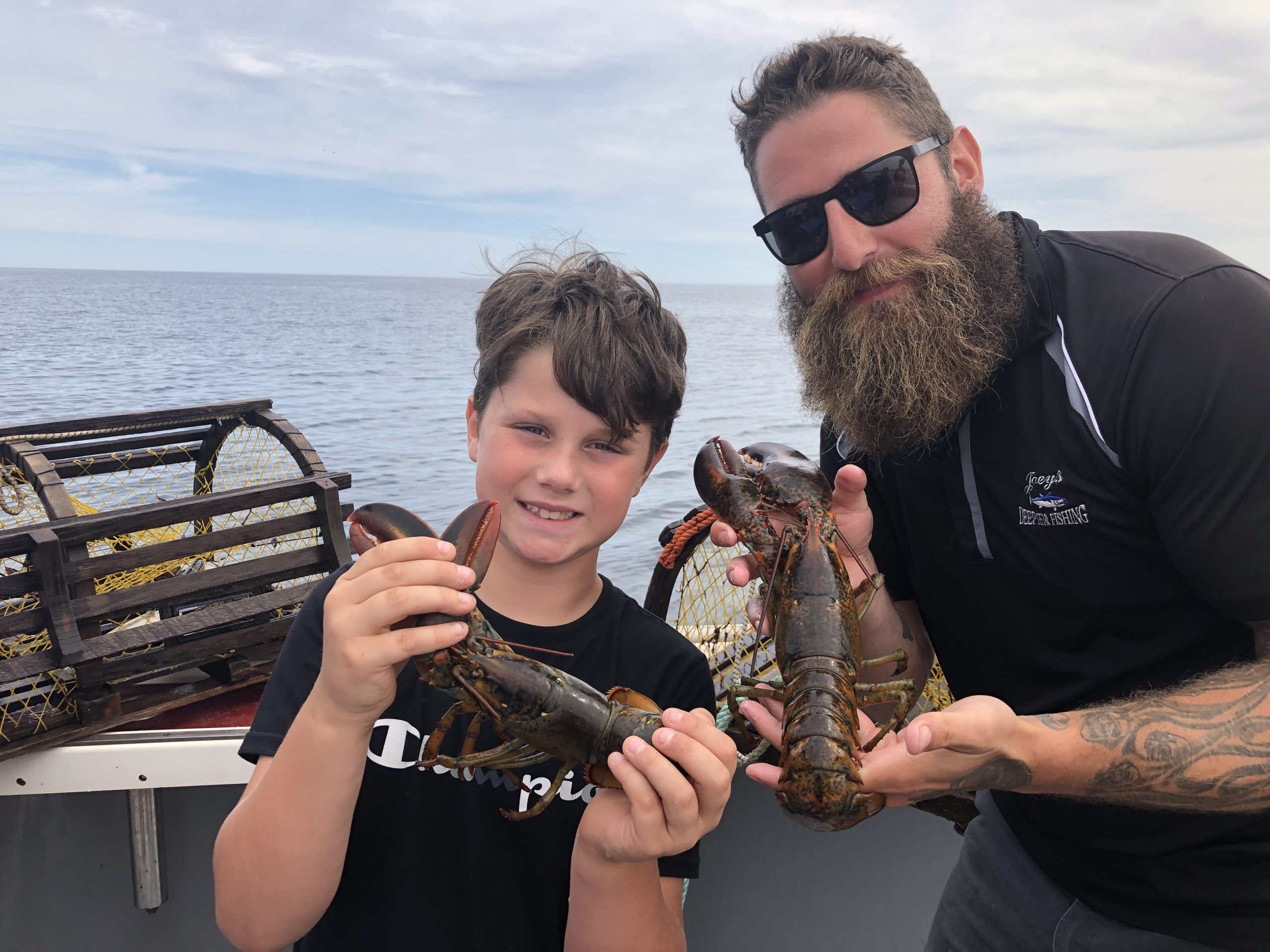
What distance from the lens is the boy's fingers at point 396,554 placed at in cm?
150

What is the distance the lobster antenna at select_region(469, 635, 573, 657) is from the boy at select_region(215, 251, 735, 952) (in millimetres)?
27

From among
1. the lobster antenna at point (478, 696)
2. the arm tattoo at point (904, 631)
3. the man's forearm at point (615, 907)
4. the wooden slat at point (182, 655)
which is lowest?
the wooden slat at point (182, 655)

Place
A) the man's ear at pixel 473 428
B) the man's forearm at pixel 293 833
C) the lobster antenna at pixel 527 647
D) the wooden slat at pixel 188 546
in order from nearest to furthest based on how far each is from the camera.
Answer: the man's forearm at pixel 293 833, the lobster antenna at pixel 527 647, the man's ear at pixel 473 428, the wooden slat at pixel 188 546

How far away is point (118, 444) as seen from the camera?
4.30m

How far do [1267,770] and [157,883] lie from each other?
392 cm

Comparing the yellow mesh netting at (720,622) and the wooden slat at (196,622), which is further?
the yellow mesh netting at (720,622)

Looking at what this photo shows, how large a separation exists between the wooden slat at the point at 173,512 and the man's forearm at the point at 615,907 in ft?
7.85

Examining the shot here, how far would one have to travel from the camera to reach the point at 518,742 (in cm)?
189

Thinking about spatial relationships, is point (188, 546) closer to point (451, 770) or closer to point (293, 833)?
point (451, 770)

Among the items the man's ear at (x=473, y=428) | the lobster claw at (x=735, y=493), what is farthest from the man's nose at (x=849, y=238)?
the man's ear at (x=473, y=428)

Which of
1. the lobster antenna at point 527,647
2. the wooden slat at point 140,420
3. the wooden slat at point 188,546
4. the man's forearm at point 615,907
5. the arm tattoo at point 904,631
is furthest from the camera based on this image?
the wooden slat at point 140,420

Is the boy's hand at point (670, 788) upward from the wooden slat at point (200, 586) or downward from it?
upward

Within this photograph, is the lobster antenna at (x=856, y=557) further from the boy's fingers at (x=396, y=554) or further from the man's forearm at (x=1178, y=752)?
the boy's fingers at (x=396, y=554)

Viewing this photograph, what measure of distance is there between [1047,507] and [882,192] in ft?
3.45
